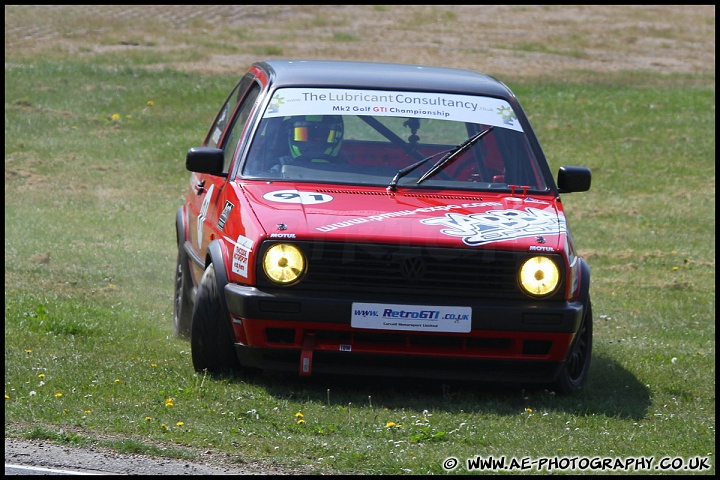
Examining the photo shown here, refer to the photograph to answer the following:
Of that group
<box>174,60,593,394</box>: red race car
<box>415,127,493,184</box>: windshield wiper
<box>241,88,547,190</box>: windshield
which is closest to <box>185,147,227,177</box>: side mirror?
<box>174,60,593,394</box>: red race car

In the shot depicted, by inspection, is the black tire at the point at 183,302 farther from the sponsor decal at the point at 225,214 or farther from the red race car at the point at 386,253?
the sponsor decal at the point at 225,214

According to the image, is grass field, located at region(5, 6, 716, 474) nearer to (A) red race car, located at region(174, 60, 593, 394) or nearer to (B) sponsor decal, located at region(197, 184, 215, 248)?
(A) red race car, located at region(174, 60, 593, 394)

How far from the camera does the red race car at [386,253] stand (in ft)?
21.9

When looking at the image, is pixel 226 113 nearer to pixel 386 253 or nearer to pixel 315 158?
pixel 315 158

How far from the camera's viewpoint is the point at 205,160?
7.80 m

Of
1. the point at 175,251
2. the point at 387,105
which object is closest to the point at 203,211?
the point at 387,105

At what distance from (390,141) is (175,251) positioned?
5551mm

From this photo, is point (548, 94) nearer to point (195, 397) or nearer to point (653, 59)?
point (653, 59)

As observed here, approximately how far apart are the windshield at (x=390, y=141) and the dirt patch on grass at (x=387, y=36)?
18455mm

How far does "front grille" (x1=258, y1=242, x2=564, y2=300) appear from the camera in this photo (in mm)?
6676

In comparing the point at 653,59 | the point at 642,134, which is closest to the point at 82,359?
the point at 642,134

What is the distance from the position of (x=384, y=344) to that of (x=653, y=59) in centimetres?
2640

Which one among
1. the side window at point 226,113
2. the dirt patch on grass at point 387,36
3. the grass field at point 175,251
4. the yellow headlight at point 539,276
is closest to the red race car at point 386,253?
the yellow headlight at point 539,276

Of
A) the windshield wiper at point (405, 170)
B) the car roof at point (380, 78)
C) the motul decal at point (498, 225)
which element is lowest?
the motul decal at point (498, 225)
